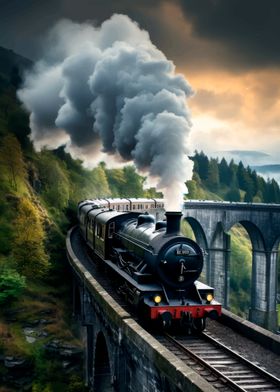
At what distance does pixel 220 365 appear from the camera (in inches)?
468

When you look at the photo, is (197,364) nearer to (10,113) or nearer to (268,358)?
(268,358)

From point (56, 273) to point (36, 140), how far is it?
21.2m

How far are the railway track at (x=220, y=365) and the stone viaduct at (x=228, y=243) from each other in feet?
115

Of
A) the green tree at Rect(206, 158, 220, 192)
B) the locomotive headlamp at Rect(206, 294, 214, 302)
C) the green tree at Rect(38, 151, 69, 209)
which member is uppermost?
the green tree at Rect(206, 158, 220, 192)

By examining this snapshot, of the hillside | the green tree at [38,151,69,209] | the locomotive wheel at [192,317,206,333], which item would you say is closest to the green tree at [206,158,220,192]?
the green tree at [38,151,69,209]

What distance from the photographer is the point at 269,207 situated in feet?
162

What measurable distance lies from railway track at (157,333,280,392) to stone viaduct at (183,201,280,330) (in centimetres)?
3517

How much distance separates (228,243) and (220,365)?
3771 centimetres

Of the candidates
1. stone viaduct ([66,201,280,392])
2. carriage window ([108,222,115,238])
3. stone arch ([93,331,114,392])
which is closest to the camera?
stone viaduct ([66,201,280,392])

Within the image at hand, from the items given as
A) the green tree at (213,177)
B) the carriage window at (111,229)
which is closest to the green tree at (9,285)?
the carriage window at (111,229)

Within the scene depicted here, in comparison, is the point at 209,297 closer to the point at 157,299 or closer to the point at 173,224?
the point at 157,299

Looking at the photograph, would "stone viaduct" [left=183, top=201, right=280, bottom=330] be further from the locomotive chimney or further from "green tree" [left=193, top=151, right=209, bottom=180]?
"green tree" [left=193, top=151, right=209, bottom=180]

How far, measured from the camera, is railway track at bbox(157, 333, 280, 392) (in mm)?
10664

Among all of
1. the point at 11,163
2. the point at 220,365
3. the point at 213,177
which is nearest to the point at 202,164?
the point at 213,177
